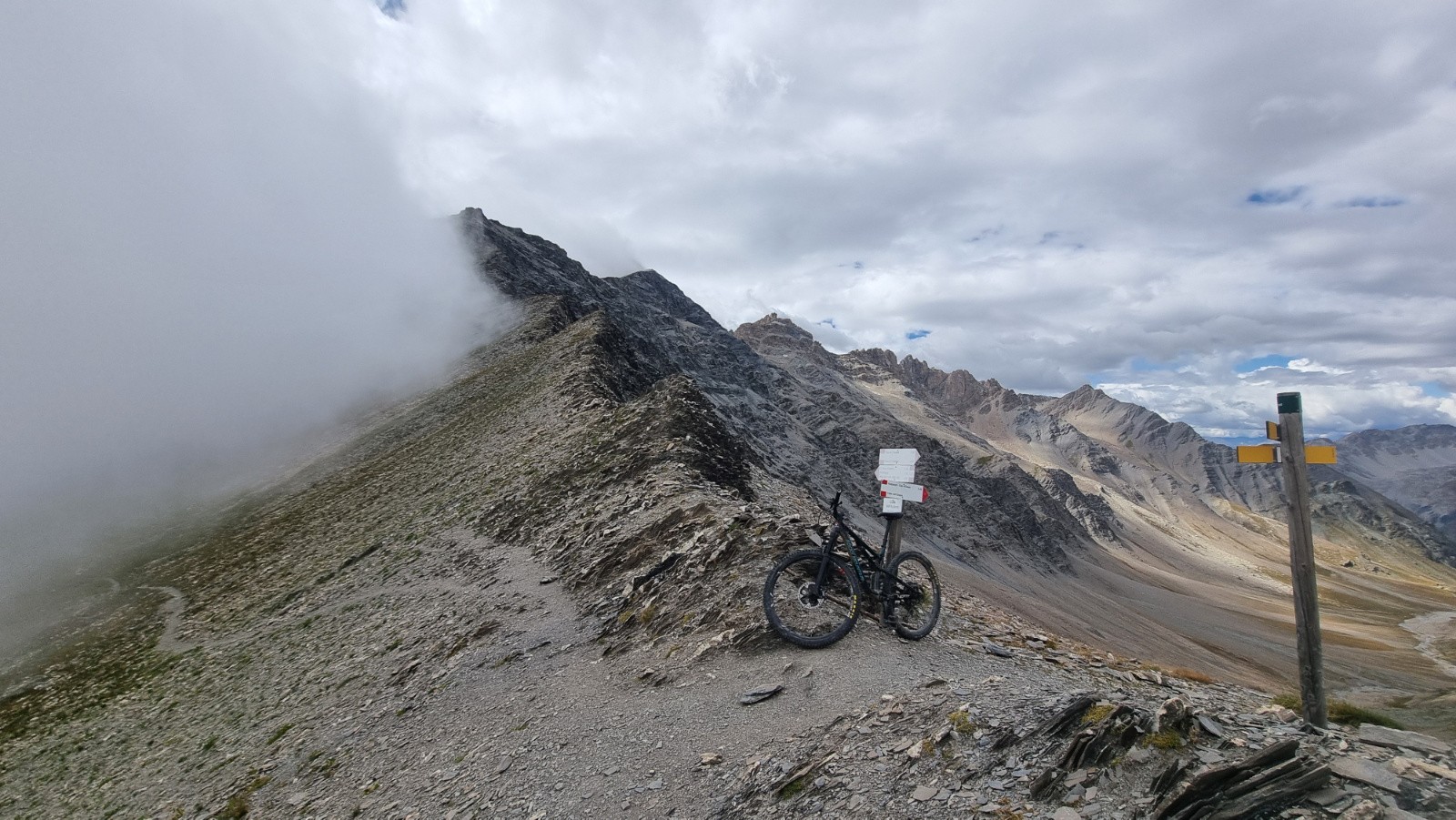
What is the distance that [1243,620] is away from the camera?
128000 mm

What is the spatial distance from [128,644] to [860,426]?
12136 centimetres

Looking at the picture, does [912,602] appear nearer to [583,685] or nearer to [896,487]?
[896,487]

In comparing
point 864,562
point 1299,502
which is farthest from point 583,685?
point 1299,502

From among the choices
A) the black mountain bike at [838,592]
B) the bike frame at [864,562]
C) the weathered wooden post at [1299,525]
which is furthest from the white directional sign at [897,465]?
the weathered wooden post at [1299,525]

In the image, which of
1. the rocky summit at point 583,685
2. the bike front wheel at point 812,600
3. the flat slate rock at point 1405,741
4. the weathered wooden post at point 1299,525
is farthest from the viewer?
the bike front wheel at point 812,600

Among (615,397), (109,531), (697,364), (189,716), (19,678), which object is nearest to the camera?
(189,716)

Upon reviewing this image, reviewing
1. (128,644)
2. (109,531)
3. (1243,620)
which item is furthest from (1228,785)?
(1243,620)

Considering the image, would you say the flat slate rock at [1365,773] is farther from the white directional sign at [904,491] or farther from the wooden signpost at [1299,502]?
the white directional sign at [904,491]

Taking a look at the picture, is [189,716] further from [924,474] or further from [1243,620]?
[1243,620]

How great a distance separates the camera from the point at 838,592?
12.6 metres

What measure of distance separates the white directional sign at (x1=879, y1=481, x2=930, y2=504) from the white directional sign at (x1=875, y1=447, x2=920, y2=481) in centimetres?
11

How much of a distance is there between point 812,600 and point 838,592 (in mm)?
790

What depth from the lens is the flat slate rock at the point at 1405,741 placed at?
6.35 meters

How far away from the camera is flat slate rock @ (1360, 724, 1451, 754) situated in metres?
6.35
